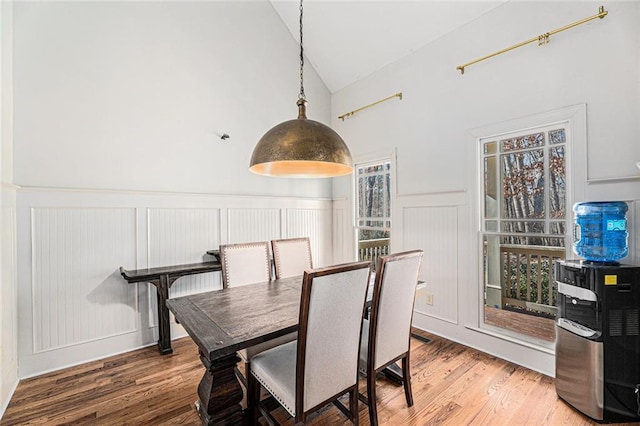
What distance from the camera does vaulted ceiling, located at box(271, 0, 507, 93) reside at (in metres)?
2.89

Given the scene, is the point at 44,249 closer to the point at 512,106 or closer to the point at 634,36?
the point at 512,106

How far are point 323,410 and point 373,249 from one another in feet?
7.83

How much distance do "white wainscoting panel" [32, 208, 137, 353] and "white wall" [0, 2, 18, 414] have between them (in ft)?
0.55

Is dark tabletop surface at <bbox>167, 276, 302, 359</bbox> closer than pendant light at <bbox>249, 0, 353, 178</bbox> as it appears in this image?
Yes

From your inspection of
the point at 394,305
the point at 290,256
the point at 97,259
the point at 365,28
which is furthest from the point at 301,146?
the point at 365,28

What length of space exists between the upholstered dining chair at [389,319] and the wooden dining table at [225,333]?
0.49m

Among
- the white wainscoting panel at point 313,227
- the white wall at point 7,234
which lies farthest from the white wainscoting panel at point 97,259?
the white wainscoting panel at point 313,227

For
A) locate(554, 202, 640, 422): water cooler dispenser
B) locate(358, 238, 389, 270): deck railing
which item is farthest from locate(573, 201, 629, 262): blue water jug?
locate(358, 238, 389, 270): deck railing

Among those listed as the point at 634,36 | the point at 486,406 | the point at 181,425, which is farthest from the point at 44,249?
the point at 634,36

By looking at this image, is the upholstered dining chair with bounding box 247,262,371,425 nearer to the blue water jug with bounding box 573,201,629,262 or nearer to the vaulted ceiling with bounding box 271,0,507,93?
the blue water jug with bounding box 573,201,629,262

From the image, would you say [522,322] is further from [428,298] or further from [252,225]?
[252,225]

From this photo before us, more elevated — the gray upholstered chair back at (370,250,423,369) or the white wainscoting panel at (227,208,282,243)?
the white wainscoting panel at (227,208,282,243)

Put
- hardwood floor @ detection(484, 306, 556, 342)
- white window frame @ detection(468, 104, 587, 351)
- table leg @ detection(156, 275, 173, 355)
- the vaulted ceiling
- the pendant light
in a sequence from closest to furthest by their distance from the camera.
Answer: the pendant light
white window frame @ detection(468, 104, 587, 351)
hardwood floor @ detection(484, 306, 556, 342)
table leg @ detection(156, 275, 173, 355)
the vaulted ceiling

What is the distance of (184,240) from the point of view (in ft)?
10.3
